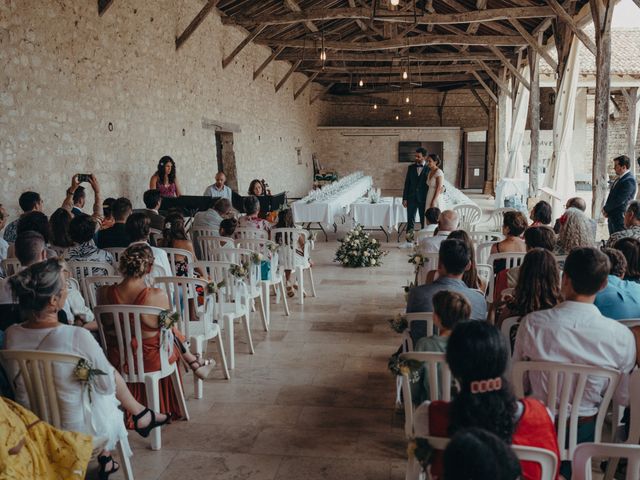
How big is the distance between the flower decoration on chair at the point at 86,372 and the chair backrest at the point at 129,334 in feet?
2.08

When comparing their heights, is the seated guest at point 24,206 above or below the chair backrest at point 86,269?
above

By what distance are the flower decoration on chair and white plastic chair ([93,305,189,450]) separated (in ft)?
2.09

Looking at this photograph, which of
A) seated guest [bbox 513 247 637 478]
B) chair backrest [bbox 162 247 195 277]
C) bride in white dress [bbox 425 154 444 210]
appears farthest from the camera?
bride in white dress [bbox 425 154 444 210]

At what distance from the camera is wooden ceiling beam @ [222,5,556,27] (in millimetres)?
9961

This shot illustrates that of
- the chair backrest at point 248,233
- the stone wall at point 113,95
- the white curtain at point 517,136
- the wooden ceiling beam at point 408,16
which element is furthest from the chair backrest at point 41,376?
the white curtain at point 517,136

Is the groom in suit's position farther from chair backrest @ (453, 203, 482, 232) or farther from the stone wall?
the stone wall

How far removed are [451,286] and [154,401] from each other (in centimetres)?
172

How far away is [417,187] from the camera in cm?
912

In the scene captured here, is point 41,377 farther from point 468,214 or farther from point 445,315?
point 468,214

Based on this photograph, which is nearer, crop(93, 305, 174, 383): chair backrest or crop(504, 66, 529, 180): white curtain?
crop(93, 305, 174, 383): chair backrest

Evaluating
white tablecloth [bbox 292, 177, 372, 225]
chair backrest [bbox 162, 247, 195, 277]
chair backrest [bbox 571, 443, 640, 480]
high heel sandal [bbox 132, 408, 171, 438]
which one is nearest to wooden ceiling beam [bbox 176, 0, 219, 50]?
white tablecloth [bbox 292, 177, 372, 225]

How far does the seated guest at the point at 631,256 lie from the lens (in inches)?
124

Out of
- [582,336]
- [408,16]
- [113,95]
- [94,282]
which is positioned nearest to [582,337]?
[582,336]

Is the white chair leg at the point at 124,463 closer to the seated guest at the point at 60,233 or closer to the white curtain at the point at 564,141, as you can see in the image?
the seated guest at the point at 60,233
